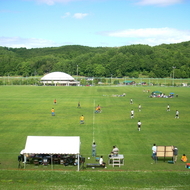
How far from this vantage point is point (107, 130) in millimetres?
33312

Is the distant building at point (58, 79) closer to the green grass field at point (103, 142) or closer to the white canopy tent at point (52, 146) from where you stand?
the green grass field at point (103, 142)

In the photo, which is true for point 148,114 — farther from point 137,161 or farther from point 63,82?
point 63,82

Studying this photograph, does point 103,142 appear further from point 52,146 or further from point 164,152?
point 52,146

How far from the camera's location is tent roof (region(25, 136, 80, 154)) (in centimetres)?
2066

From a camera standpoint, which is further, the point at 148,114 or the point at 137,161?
A: the point at 148,114

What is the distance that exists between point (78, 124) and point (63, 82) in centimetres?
12125

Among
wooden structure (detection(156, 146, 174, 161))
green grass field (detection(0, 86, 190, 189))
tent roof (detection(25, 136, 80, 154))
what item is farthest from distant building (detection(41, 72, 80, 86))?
tent roof (detection(25, 136, 80, 154))

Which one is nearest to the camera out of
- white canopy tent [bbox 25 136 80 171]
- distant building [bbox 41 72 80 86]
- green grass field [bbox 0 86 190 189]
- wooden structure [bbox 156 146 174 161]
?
green grass field [bbox 0 86 190 189]

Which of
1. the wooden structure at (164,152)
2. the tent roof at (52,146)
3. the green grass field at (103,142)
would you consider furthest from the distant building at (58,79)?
the tent roof at (52,146)

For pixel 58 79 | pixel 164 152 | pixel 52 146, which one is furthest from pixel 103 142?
pixel 58 79

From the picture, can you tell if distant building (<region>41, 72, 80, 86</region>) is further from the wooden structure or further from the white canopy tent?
the white canopy tent

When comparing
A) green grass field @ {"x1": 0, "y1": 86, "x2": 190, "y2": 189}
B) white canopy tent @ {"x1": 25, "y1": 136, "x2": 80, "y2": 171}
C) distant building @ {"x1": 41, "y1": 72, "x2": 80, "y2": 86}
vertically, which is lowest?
green grass field @ {"x1": 0, "y1": 86, "x2": 190, "y2": 189}

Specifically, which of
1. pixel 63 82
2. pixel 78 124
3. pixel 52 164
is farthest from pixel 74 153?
pixel 63 82

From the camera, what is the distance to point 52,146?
20922 mm
